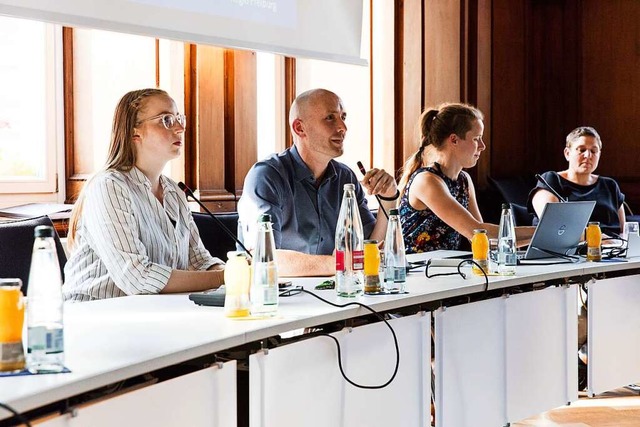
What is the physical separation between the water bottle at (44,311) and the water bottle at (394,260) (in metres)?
1.04

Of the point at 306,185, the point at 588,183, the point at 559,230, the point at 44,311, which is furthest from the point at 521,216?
the point at 44,311

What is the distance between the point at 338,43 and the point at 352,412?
2.36 meters

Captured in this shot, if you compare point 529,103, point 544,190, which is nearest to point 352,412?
point 544,190

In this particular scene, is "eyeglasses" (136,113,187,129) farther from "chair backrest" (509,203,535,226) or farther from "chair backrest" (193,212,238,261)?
"chair backrest" (509,203,535,226)

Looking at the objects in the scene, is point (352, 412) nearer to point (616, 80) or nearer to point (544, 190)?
point (544, 190)

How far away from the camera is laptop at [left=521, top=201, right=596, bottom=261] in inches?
114

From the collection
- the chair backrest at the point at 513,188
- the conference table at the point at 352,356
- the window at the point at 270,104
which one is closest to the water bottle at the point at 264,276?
the conference table at the point at 352,356

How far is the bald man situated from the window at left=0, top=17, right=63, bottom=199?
3.99 feet

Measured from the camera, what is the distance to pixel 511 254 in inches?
107

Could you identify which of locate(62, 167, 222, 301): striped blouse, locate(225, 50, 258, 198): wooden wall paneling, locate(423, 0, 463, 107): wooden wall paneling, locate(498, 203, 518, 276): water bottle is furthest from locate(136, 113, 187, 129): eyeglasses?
locate(423, 0, 463, 107): wooden wall paneling

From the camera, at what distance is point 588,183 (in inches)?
170

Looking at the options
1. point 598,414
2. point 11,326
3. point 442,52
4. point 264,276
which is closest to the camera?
point 11,326

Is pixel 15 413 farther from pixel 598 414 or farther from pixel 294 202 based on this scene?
pixel 598 414

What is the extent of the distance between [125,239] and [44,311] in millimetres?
852
